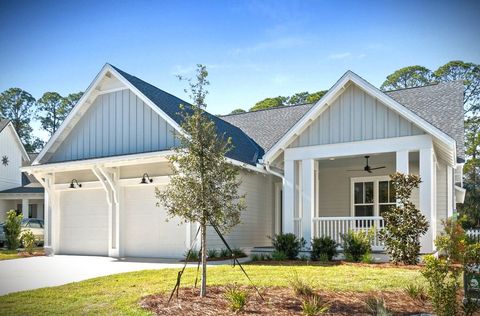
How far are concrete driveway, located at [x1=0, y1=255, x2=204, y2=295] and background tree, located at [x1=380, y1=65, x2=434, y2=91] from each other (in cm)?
3424

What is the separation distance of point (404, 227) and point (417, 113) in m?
5.06

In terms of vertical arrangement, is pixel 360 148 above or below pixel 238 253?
above

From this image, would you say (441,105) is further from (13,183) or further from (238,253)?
(13,183)

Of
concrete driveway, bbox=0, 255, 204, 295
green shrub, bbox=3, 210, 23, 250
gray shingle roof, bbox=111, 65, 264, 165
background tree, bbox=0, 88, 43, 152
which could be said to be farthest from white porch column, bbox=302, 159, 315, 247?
background tree, bbox=0, 88, 43, 152

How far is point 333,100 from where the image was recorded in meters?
14.9

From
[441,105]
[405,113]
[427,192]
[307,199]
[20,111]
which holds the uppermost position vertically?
[20,111]

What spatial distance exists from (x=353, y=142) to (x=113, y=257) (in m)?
9.01

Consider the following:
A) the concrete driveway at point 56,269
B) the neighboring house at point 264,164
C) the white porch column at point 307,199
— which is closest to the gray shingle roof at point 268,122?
the neighboring house at point 264,164

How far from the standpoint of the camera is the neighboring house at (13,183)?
32.1m

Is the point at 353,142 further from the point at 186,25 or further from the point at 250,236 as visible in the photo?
the point at 186,25

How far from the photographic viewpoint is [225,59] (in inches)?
391

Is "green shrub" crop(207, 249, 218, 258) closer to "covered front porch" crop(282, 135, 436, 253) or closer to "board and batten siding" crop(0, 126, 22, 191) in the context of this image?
"covered front porch" crop(282, 135, 436, 253)

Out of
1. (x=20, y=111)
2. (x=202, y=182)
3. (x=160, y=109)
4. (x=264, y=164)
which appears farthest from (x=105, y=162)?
(x=20, y=111)

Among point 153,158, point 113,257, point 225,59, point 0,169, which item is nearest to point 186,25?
point 225,59
